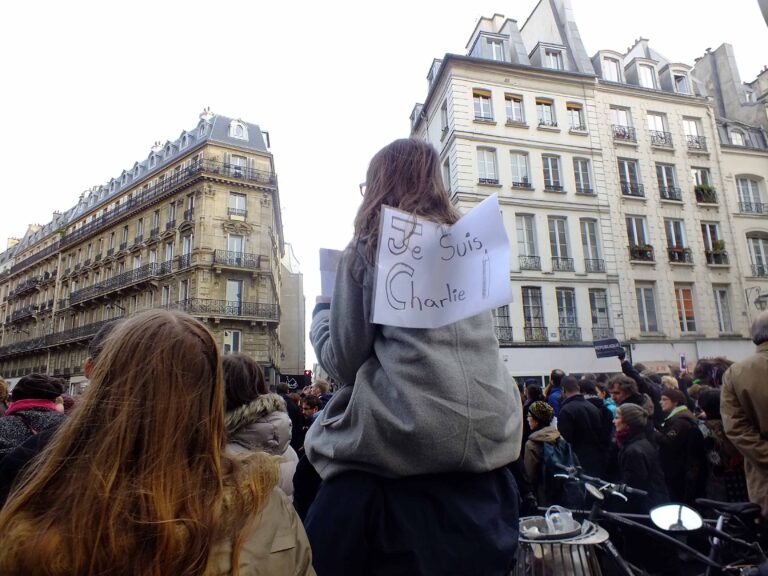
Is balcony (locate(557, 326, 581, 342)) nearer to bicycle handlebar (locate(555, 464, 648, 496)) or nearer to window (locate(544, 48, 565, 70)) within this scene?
window (locate(544, 48, 565, 70))

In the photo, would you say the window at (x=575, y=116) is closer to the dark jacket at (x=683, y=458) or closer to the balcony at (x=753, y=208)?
the balcony at (x=753, y=208)

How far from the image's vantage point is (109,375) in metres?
1.20

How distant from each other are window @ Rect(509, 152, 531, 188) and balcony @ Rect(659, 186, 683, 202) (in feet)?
23.3

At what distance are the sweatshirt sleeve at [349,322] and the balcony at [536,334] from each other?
797 inches

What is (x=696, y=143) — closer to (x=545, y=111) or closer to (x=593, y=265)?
(x=545, y=111)

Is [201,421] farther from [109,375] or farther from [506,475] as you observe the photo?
[506,475]

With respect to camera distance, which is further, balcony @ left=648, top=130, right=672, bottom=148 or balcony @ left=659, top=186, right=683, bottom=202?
balcony @ left=648, top=130, right=672, bottom=148

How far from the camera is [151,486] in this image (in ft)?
3.50

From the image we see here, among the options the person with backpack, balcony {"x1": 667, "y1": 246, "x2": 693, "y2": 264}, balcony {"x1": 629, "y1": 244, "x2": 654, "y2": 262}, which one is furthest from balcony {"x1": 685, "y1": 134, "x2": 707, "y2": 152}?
the person with backpack

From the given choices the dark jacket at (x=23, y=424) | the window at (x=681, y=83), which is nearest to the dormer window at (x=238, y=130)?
the window at (x=681, y=83)

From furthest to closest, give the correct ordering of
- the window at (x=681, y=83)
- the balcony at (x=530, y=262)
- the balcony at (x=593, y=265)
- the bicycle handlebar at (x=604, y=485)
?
the window at (x=681, y=83) < the balcony at (x=593, y=265) < the balcony at (x=530, y=262) < the bicycle handlebar at (x=604, y=485)

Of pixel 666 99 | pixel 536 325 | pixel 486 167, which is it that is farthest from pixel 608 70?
pixel 536 325

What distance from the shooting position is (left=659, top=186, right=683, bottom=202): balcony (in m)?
23.9

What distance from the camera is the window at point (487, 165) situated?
2234cm
